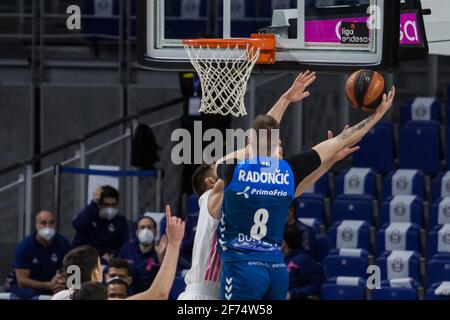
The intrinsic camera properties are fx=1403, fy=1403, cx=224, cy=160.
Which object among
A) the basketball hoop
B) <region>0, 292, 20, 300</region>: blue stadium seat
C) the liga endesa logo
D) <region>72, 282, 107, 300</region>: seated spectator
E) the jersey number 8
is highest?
the liga endesa logo

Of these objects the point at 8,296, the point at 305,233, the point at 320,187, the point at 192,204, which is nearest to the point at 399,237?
the point at 305,233

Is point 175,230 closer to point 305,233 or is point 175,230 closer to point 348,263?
point 305,233

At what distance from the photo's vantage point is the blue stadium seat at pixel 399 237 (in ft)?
37.7

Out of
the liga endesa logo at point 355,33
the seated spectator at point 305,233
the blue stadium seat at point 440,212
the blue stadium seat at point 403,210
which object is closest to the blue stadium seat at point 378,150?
the blue stadium seat at point 403,210

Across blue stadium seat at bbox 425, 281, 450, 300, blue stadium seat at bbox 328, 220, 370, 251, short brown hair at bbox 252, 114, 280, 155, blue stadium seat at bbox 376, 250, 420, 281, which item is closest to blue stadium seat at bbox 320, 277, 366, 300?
blue stadium seat at bbox 376, 250, 420, 281

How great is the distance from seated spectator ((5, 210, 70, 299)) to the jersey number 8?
4.40 m

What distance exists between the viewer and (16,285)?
448 inches

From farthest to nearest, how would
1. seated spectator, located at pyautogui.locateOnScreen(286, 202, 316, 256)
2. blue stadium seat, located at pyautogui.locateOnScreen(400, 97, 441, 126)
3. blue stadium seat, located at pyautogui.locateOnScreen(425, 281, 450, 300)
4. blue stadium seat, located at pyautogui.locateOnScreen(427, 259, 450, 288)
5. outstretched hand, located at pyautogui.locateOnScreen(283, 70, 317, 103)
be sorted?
blue stadium seat, located at pyautogui.locateOnScreen(400, 97, 441, 126)
seated spectator, located at pyautogui.locateOnScreen(286, 202, 316, 256)
blue stadium seat, located at pyautogui.locateOnScreen(427, 259, 450, 288)
blue stadium seat, located at pyautogui.locateOnScreen(425, 281, 450, 300)
outstretched hand, located at pyautogui.locateOnScreen(283, 70, 317, 103)

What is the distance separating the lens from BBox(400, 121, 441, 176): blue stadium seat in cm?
1238

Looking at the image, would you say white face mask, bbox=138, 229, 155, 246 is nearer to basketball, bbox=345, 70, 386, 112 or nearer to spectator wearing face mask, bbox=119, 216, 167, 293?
spectator wearing face mask, bbox=119, 216, 167, 293

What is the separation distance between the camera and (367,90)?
24.6ft
